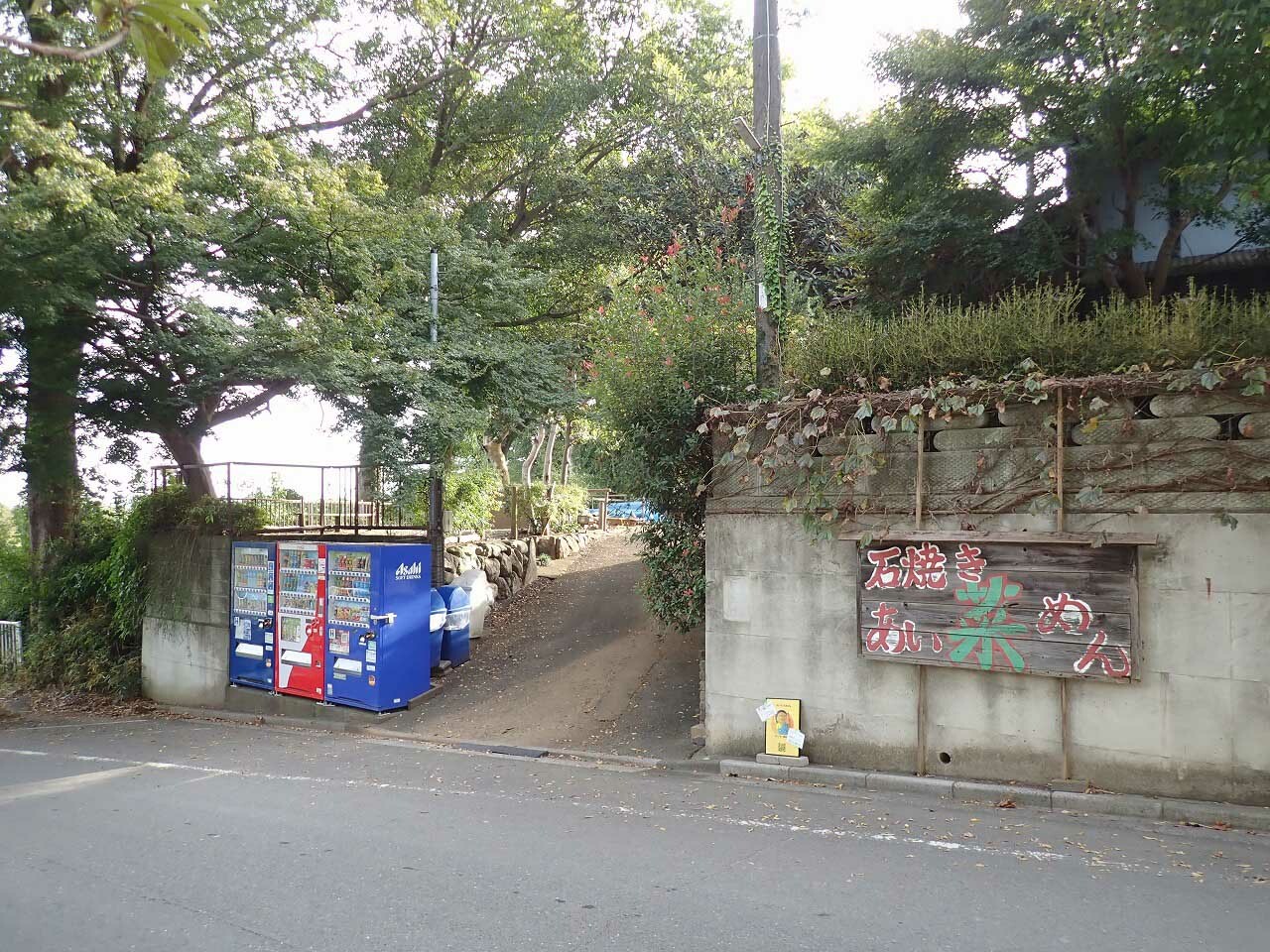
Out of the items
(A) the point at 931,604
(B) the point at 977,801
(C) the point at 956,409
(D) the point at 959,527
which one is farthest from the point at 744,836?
(C) the point at 956,409

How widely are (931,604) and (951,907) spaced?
3.05 meters

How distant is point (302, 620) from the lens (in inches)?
437

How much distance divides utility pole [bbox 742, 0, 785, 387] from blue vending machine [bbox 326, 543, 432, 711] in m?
5.12

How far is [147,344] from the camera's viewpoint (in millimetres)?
11914

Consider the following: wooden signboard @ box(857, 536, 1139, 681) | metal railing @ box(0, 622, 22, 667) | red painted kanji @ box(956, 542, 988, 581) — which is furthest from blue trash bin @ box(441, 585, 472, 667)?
metal railing @ box(0, 622, 22, 667)

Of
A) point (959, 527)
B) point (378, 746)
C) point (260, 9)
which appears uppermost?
point (260, 9)

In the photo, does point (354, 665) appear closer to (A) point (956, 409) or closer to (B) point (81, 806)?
(B) point (81, 806)

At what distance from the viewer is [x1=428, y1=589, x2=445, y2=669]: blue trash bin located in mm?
11352

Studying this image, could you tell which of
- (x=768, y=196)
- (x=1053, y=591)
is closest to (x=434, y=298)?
(x=768, y=196)

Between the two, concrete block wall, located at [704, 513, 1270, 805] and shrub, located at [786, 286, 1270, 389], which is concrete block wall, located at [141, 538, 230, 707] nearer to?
concrete block wall, located at [704, 513, 1270, 805]

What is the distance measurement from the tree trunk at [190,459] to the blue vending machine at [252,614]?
1.96m

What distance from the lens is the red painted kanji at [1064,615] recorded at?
6473mm

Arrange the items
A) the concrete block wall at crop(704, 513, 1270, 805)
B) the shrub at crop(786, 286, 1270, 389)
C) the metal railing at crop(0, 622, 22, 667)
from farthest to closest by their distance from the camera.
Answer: the metal railing at crop(0, 622, 22, 667) < the shrub at crop(786, 286, 1270, 389) < the concrete block wall at crop(704, 513, 1270, 805)

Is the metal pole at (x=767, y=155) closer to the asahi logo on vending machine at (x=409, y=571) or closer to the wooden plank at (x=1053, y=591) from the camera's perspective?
the wooden plank at (x=1053, y=591)
